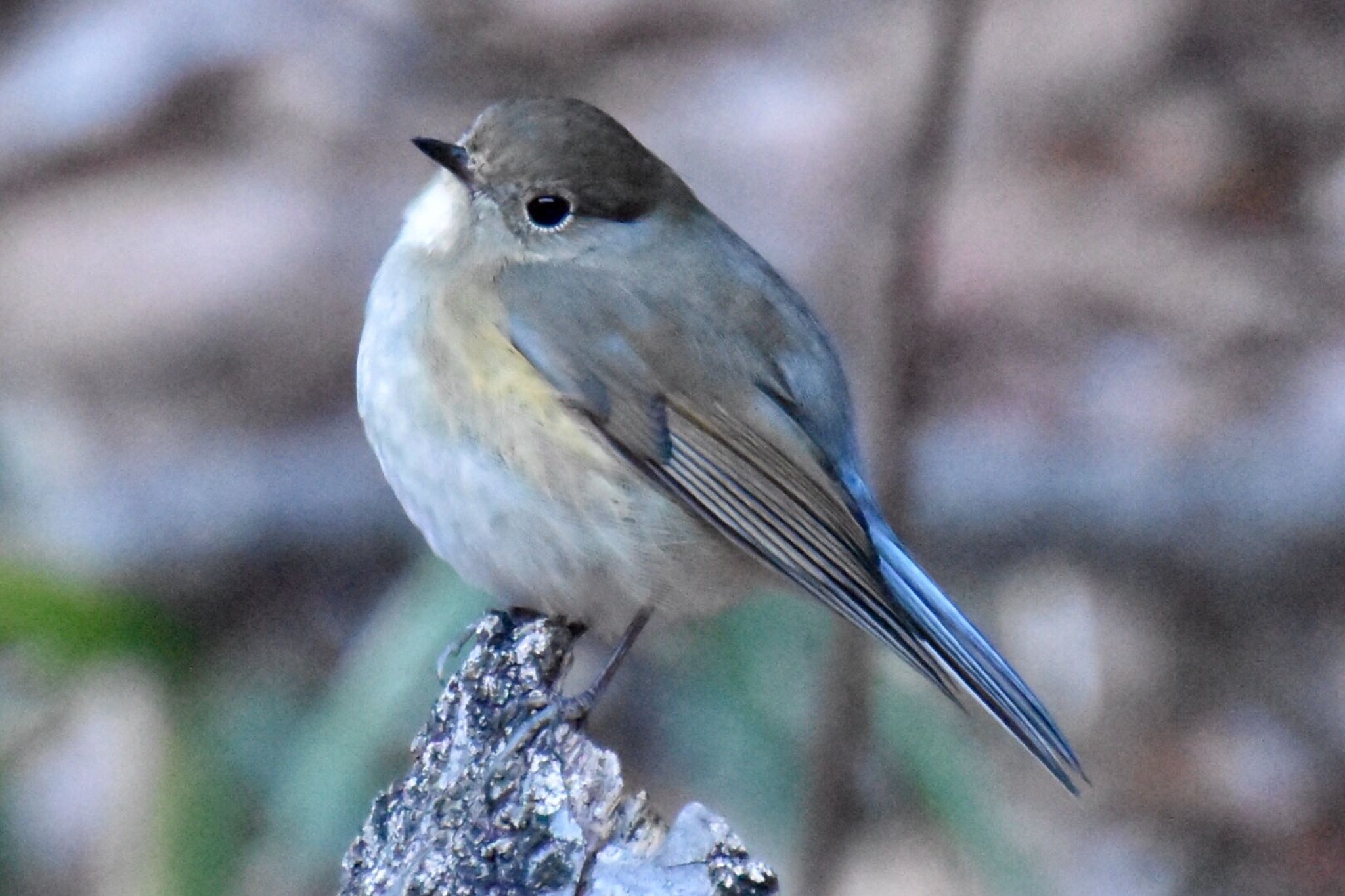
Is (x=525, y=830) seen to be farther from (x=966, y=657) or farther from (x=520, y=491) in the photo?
(x=966, y=657)

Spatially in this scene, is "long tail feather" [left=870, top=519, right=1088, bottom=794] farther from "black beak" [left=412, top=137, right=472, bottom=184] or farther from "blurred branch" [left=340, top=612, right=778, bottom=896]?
"black beak" [left=412, top=137, right=472, bottom=184]

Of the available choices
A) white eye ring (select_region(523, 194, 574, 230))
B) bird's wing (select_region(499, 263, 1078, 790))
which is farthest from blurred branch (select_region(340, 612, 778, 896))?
white eye ring (select_region(523, 194, 574, 230))

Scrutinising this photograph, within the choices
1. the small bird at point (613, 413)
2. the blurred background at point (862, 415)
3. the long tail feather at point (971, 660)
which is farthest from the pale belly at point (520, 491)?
the blurred background at point (862, 415)

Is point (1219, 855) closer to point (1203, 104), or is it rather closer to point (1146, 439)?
point (1146, 439)

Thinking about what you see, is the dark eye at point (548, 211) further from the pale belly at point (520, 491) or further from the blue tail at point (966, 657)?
the blue tail at point (966, 657)

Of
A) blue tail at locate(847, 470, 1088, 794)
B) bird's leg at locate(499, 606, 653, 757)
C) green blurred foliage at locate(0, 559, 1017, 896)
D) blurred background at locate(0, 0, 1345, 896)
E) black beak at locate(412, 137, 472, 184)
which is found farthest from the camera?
blurred background at locate(0, 0, 1345, 896)

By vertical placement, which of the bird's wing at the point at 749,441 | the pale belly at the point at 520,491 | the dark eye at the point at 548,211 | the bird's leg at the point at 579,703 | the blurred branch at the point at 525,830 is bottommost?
the blurred branch at the point at 525,830

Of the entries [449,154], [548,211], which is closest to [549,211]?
[548,211]
